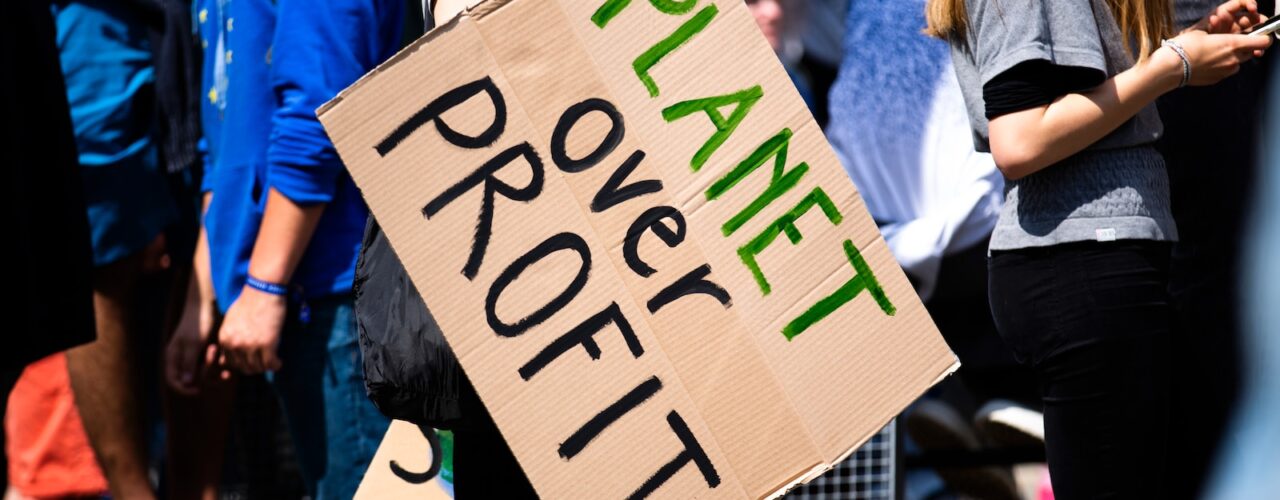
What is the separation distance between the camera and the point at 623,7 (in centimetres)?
215

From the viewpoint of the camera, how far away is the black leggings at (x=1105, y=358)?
230 cm

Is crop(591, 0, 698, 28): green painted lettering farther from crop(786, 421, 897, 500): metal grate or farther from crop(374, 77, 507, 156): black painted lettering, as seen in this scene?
crop(786, 421, 897, 500): metal grate

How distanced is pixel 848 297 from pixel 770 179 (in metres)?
0.19

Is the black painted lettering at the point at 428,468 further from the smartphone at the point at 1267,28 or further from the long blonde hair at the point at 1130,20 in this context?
the smartphone at the point at 1267,28

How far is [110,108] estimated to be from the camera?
149 inches

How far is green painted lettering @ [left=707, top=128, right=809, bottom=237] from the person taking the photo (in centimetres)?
213

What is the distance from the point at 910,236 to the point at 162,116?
6.29ft

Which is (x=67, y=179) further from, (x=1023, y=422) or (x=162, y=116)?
(x=1023, y=422)

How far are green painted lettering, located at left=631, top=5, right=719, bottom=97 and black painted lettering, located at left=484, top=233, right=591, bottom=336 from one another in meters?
0.23

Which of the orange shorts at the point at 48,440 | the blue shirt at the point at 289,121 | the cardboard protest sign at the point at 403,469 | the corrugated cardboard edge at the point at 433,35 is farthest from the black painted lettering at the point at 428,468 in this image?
the orange shorts at the point at 48,440

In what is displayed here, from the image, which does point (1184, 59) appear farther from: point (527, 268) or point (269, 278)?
point (269, 278)

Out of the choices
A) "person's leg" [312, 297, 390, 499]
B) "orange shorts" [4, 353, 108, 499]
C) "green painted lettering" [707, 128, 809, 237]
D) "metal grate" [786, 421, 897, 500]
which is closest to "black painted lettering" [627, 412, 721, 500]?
"green painted lettering" [707, 128, 809, 237]

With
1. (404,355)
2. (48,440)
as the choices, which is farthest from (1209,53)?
(48,440)

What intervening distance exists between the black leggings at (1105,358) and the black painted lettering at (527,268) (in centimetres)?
69
